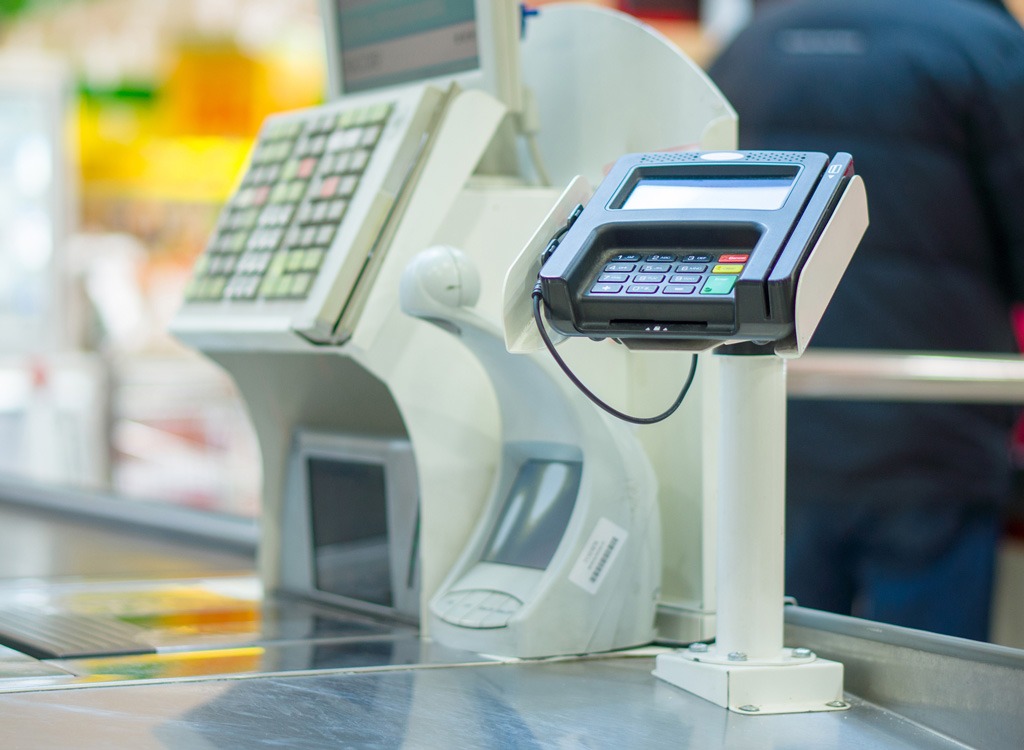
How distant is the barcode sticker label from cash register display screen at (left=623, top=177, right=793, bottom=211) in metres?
0.29

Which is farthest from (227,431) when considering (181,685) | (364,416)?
(181,685)

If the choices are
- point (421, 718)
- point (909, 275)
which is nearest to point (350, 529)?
point (421, 718)

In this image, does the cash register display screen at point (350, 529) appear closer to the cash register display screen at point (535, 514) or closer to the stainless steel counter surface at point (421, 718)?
the cash register display screen at point (535, 514)

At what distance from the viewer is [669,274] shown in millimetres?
919

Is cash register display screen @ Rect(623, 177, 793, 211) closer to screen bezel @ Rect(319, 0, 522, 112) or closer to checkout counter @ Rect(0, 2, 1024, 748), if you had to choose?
checkout counter @ Rect(0, 2, 1024, 748)

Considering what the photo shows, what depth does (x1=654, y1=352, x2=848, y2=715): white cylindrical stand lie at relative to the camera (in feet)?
3.22

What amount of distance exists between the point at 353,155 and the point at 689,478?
0.41m

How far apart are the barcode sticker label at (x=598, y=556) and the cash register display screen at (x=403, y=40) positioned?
44 centimetres

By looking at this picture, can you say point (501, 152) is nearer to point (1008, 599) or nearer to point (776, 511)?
point (776, 511)

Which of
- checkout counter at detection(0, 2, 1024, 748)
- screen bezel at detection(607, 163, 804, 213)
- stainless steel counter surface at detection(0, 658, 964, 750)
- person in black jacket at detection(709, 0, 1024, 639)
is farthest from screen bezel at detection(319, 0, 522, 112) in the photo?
person in black jacket at detection(709, 0, 1024, 639)

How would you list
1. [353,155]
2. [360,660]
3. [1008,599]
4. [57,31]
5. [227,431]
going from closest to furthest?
[360,660] < [353,155] < [1008,599] < [227,431] < [57,31]

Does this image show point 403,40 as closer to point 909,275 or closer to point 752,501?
point 752,501

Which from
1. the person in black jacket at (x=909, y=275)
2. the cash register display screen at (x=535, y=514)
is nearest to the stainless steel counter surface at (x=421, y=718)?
the cash register display screen at (x=535, y=514)

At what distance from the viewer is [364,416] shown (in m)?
1.45
